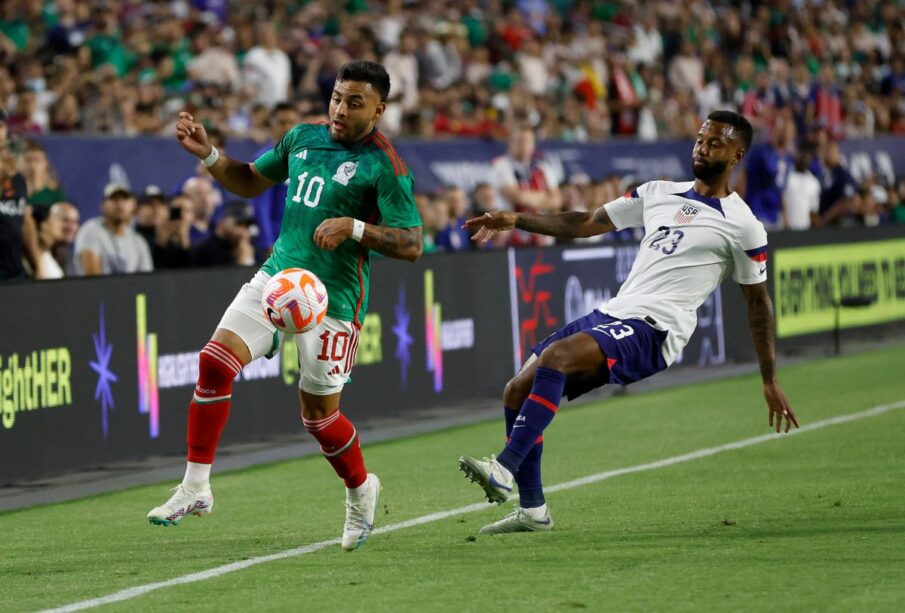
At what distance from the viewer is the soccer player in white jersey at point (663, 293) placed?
8.05 meters

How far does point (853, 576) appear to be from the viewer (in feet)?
22.4

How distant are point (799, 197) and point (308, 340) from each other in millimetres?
16106

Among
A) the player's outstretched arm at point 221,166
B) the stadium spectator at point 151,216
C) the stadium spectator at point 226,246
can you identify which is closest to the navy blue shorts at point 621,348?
the player's outstretched arm at point 221,166

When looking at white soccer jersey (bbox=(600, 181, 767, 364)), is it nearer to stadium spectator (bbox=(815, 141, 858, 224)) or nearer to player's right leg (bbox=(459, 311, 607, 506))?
player's right leg (bbox=(459, 311, 607, 506))

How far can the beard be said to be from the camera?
837 centimetres

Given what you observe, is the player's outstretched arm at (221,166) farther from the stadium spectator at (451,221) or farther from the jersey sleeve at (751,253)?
the stadium spectator at (451,221)

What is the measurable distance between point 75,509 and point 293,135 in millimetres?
3460

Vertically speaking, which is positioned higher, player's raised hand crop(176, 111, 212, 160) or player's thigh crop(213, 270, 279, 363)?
player's raised hand crop(176, 111, 212, 160)

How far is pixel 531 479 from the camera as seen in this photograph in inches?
327

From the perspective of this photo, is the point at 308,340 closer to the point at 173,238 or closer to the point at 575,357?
the point at 575,357

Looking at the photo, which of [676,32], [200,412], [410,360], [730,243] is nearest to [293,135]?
[200,412]

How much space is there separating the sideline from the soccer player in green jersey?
0.33 metres

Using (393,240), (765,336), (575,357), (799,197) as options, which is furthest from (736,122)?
(799,197)

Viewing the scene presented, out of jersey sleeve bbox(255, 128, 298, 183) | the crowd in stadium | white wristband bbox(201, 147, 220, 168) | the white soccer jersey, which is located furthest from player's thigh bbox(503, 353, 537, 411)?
the crowd in stadium
